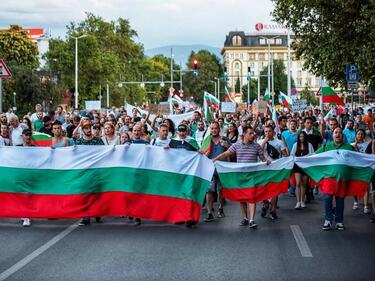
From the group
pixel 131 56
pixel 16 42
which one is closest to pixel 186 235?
pixel 16 42

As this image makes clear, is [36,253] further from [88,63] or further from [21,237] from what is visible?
[88,63]

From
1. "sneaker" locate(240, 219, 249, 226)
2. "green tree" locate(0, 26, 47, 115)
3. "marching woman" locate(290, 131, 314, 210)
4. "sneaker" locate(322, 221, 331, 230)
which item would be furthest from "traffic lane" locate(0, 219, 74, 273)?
"green tree" locate(0, 26, 47, 115)

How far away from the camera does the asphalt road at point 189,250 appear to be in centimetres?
987

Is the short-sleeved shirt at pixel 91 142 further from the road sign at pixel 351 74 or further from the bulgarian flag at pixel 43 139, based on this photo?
A: the road sign at pixel 351 74

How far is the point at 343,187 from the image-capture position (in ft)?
46.2

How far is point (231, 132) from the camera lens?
60.2 ft

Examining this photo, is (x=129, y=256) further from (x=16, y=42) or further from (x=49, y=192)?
(x=16, y=42)

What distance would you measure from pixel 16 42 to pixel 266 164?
91.4 metres

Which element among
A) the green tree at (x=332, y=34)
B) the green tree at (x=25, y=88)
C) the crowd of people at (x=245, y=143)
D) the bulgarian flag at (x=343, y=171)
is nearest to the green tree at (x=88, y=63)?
the green tree at (x=25, y=88)

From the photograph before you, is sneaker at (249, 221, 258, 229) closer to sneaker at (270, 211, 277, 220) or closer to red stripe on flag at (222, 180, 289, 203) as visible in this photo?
red stripe on flag at (222, 180, 289, 203)

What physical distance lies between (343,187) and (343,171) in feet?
0.89

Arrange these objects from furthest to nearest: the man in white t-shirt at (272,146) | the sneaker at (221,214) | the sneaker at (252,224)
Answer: the man in white t-shirt at (272,146)
the sneaker at (221,214)
the sneaker at (252,224)

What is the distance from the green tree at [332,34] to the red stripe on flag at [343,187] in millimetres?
15765

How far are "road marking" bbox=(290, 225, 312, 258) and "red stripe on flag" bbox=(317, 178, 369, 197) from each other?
2.55 ft
